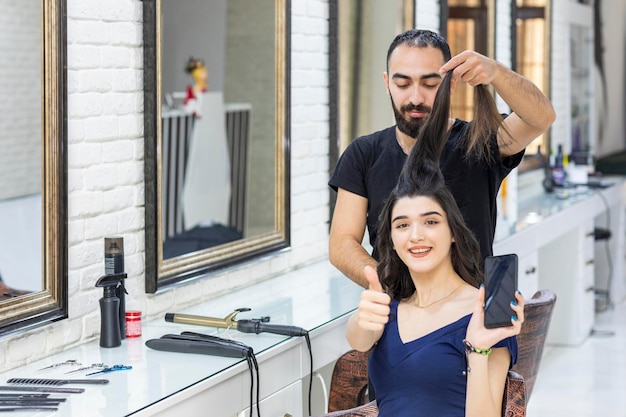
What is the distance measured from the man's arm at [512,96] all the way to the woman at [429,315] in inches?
3.0

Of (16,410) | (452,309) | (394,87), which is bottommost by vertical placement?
(16,410)

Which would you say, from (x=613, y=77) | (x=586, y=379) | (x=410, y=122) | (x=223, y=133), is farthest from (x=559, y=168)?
(x=410, y=122)

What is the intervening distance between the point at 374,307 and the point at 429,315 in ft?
0.61

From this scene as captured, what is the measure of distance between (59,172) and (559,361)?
12.1 feet

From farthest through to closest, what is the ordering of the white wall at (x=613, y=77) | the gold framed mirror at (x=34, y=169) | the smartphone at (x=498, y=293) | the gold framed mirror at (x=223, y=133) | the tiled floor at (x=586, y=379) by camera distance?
the white wall at (x=613, y=77) < the tiled floor at (x=586, y=379) < the gold framed mirror at (x=223, y=133) < the gold framed mirror at (x=34, y=169) < the smartphone at (x=498, y=293)

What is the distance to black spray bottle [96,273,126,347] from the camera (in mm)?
2559

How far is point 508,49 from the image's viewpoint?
19.7ft

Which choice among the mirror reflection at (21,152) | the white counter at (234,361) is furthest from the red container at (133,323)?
the mirror reflection at (21,152)

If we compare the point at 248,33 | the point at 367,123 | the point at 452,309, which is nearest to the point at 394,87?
the point at 452,309

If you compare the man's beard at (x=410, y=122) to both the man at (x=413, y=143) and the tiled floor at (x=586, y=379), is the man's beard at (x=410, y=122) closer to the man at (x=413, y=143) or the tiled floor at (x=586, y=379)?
the man at (x=413, y=143)

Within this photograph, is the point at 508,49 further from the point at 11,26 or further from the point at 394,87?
the point at 11,26

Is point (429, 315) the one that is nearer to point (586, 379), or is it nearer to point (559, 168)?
point (586, 379)

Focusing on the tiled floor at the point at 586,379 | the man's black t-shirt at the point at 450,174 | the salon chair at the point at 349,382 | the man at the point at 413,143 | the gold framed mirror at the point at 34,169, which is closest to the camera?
the gold framed mirror at the point at 34,169

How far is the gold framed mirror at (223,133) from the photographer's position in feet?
10.3
